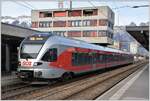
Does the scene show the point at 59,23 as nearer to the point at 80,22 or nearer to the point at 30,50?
the point at 80,22

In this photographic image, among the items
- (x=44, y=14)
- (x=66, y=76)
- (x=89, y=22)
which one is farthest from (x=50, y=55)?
(x=44, y=14)

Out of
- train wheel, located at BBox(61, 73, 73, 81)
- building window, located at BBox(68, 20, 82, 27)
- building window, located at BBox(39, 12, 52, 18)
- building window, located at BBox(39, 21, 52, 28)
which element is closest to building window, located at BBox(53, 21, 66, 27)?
building window, located at BBox(39, 21, 52, 28)

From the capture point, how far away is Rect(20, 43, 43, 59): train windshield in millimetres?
19953

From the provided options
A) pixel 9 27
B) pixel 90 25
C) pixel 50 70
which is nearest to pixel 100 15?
pixel 90 25

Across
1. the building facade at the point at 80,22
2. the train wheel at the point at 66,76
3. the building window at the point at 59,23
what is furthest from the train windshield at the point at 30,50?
the building window at the point at 59,23

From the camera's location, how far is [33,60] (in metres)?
19.7

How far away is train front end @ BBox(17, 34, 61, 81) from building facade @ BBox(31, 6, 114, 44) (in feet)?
223

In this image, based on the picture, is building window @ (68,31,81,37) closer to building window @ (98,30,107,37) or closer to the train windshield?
building window @ (98,30,107,37)

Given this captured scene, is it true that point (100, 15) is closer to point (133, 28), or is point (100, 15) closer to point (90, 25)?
point (90, 25)

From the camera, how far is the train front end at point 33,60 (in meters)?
19.5

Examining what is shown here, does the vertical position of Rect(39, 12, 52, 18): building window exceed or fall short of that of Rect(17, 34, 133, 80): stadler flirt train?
it exceeds it

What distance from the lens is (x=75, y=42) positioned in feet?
82.0

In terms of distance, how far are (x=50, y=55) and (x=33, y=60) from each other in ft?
3.56

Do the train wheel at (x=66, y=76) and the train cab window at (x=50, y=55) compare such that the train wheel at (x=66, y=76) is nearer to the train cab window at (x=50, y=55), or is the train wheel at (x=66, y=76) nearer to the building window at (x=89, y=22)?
the train cab window at (x=50, y=55)
